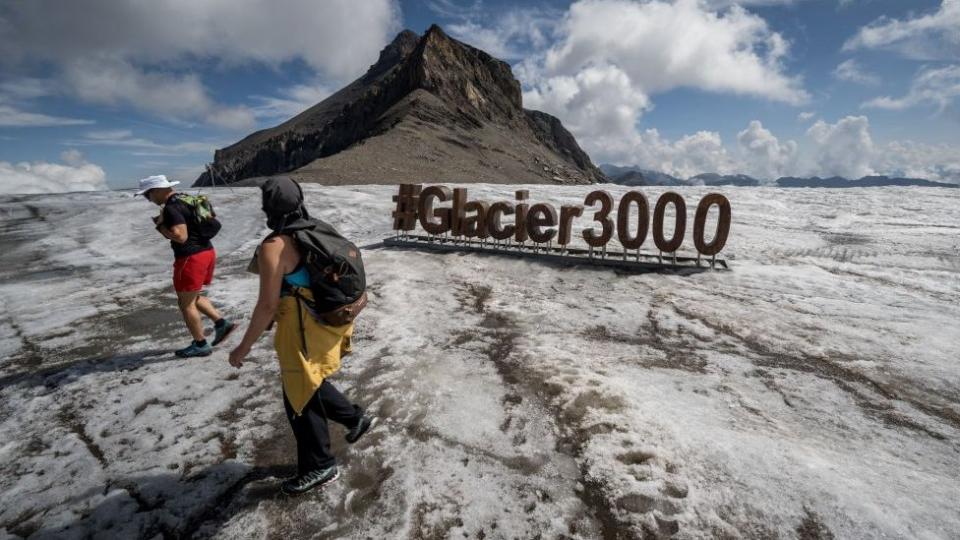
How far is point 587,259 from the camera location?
9109mm

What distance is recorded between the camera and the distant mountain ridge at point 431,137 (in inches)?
1989

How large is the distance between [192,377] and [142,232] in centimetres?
973

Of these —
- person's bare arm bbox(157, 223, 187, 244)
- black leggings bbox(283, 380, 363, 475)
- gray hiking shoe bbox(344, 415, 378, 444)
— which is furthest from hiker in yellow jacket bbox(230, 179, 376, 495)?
person's bare arm bbox(157, 223, 187, 244)

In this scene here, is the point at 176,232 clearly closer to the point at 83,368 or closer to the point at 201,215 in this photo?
the point at 201,215

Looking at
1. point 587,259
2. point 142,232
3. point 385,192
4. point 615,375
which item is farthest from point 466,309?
point 385,192

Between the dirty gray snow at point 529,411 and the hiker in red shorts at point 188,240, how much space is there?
51 centimetres

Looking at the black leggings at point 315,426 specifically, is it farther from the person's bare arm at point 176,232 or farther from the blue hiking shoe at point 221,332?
the blue hiking shoe at point 221,332

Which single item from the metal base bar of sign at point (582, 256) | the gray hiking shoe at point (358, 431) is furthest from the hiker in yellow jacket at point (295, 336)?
the metal base bar of sign at point (582, 256)

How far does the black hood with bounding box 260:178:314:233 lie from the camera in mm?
2797

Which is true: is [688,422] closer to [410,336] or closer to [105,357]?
[410,336]

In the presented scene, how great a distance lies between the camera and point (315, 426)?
3090 mm

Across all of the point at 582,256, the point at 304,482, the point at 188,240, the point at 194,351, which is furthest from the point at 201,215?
the point at 582,256

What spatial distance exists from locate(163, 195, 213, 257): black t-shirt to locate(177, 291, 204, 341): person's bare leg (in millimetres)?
467

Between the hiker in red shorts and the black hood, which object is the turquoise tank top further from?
the hiker in red shorts
